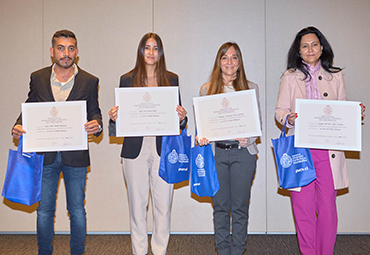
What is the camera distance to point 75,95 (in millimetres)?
2590

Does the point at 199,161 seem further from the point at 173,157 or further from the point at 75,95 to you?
the point at 75,95

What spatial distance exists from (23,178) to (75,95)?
0.72 meters

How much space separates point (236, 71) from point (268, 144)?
1412mm

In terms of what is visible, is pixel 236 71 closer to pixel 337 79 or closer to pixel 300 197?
pixel 337 79

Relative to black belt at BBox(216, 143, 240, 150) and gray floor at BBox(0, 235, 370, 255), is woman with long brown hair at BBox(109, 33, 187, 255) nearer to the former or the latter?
black belt at BBox(216, 143, 240, 150)

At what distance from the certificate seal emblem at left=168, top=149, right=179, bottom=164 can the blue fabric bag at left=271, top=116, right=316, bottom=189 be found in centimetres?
76

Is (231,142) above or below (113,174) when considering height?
above

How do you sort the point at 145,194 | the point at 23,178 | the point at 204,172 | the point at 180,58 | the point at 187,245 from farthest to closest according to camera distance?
the point at 180,58
the point at 187,245
the point at 145,194
the point at 204,172
the point at 23,178

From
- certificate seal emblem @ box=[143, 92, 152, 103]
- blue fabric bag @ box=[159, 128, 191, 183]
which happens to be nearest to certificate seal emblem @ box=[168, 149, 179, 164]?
blue fabric bag @ box=[159, 128, 191, 183]

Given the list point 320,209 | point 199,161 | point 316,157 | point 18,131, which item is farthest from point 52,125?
point 320,209

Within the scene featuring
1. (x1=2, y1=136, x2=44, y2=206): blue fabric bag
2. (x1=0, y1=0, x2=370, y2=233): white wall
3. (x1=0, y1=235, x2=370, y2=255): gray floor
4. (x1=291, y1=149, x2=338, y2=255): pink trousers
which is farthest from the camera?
(x1=0, y1=0, x2=370, y2=233): white wall

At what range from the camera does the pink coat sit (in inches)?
101

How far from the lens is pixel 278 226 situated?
12.8 feet

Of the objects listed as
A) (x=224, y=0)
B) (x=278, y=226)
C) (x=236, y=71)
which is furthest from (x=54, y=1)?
(x=278, y=226)
